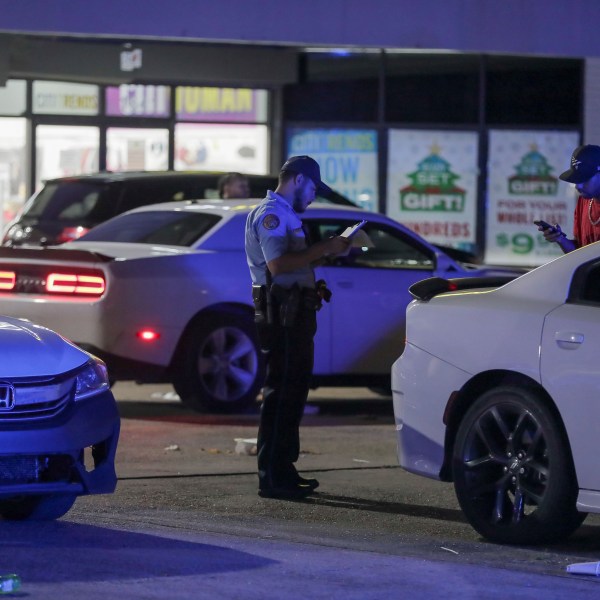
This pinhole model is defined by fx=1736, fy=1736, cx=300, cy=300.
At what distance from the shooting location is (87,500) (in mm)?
8305

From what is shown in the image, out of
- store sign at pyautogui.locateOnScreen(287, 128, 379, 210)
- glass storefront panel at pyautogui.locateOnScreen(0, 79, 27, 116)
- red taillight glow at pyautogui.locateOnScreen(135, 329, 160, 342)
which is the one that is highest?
glass storefront panel at pyautogui.locateOnScreen(0, 79, 27, 116)

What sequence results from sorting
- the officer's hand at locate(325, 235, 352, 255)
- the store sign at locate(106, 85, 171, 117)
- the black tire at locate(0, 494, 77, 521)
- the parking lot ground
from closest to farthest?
1. the parking lot ground
2. the black tire at locate(0, 494, 77, 521)
3. the officer's hand at locate(325, 235, 352, 255)
4. the store sign at locate(106, 85, 171, 117)

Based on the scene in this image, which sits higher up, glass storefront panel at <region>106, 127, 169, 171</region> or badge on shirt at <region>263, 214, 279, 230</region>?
glass storefront panel at <region>106, 127, 169, 171</region>

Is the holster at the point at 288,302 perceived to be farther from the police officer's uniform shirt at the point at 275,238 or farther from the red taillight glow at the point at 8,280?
the red taillight glow at the point at 8,280

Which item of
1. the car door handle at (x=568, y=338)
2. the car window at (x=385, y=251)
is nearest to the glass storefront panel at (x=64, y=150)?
the car window at (x=385, y=251)

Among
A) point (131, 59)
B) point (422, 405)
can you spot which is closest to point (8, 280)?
point (422, 405)

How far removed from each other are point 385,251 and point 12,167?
31.0 ft

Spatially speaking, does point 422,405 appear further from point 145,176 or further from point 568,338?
point 145,176

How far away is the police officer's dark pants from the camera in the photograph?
8633mm

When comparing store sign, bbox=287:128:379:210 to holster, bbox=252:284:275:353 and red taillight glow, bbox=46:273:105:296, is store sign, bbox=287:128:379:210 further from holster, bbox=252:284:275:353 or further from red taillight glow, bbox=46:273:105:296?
holster, bbox=252:284:275:353

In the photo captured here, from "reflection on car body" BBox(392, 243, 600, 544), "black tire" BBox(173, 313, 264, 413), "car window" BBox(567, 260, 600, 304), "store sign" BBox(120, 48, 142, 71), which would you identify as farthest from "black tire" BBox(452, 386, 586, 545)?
"store sign" BBox(120, 48, 142, 71)

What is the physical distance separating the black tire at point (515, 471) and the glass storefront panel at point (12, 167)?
567 inches

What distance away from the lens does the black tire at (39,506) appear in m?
7.50

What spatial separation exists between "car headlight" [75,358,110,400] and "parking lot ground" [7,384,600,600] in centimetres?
57
